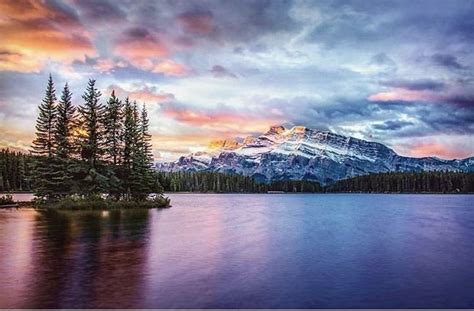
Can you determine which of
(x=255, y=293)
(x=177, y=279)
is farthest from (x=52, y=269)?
(x=255, y=293)

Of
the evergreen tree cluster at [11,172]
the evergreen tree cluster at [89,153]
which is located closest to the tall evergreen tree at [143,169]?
the evergreen tree cluster at [89,153]

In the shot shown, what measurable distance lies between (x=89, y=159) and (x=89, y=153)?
0.92 metres

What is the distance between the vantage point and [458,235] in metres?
45.2

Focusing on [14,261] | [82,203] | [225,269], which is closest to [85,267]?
[14,261]

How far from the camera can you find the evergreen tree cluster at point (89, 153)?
219ft

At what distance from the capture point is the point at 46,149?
68.6 m

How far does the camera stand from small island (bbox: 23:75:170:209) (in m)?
66.4

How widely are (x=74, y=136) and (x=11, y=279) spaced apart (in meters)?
52.0

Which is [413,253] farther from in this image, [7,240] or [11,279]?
[7,240]

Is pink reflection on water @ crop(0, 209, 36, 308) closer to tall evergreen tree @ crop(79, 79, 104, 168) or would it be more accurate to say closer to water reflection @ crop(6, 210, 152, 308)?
water reflection @ crop(6, 210, 152, 308)

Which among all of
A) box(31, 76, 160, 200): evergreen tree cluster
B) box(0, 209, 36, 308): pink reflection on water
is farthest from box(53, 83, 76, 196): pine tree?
box(0, 209, 36, 308): pink reflection on water

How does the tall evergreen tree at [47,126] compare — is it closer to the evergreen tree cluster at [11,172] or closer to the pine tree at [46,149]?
the pine tree at [46,149]

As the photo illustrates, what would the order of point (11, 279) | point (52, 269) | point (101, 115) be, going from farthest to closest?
point (101, 115), point (52, 269), point (11, 279)

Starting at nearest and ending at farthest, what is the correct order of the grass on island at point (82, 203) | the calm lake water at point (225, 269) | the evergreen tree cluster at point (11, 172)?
the calm lake water at point (225, 269), the grass on island at point (82, 203), the evergreen tree cluster at point (11, 172)
